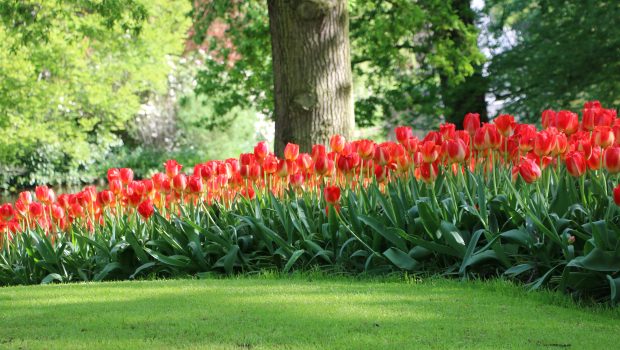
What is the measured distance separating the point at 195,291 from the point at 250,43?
460 inches

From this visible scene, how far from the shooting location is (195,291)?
15.0 ft

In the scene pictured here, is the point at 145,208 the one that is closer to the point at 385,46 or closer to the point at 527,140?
the point at 527,140

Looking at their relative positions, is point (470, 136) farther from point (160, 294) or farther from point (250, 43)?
point (250, 43)

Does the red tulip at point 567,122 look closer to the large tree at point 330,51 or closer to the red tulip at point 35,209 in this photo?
the large tree at point 330,51

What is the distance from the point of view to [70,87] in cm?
2117

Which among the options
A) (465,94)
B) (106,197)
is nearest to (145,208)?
(106,197)

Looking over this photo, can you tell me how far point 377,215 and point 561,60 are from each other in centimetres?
1115

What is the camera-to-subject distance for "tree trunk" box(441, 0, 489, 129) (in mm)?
16312

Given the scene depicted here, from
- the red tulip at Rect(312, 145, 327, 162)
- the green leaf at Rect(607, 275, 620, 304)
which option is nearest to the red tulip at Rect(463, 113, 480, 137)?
the red tulip at Rect(312, 145, 327, 162)

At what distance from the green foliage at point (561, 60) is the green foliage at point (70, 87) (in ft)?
24.7

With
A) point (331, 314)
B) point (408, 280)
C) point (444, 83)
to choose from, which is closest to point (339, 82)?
point (408, 280)

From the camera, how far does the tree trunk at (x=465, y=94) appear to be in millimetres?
16312

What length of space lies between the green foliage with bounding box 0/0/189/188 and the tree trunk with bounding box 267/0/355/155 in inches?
347

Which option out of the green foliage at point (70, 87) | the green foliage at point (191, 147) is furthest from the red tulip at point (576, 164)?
the green foliage at point (191, 147)
